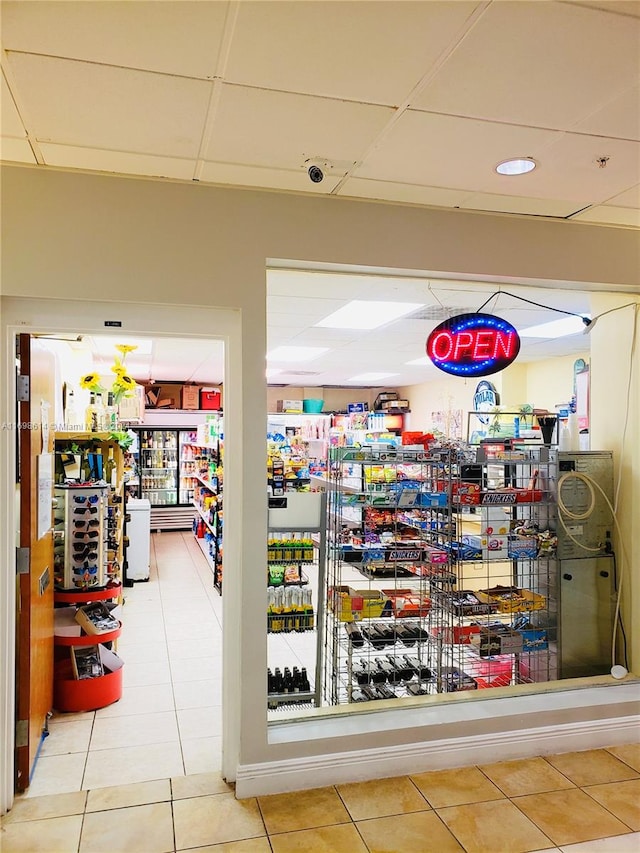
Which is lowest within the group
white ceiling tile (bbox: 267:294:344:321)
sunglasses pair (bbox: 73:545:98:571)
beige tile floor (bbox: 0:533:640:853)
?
beige tile floor (bbox: 0:533:640:853)

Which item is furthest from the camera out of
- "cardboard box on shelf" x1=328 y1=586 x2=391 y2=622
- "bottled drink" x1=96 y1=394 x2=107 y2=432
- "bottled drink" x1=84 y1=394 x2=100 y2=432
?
"bottled drink" x1=96 y1=394 x2=107 y2=432

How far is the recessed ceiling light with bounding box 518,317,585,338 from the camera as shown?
641 centimetres

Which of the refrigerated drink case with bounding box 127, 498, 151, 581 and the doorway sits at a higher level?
the doorway

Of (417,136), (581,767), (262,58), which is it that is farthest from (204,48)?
(581,767)

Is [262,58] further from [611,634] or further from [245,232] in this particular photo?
[611,634]

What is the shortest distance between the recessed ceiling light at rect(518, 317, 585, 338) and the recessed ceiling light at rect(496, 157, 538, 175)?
3799 millimetres

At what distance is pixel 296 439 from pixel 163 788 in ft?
19.2

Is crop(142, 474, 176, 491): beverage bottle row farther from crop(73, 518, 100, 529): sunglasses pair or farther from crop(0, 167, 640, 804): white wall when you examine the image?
crop(0, 167, 640, 804): white wall

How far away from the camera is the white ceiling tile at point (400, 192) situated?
2963mm

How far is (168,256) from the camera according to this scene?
289 centimetres

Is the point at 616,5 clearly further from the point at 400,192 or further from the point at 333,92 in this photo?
the point at 400,192

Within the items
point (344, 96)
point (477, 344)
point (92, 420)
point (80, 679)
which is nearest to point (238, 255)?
point (344, 96)

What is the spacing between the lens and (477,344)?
3592 mm

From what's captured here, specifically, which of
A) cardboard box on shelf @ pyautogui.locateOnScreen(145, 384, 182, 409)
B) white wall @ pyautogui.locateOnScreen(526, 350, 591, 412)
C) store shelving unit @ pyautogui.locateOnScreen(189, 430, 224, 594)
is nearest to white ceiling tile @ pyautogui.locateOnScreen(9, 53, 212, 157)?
store shelving unit @ pyautogui.locateOnScreen(189, 430, 224, 594)
